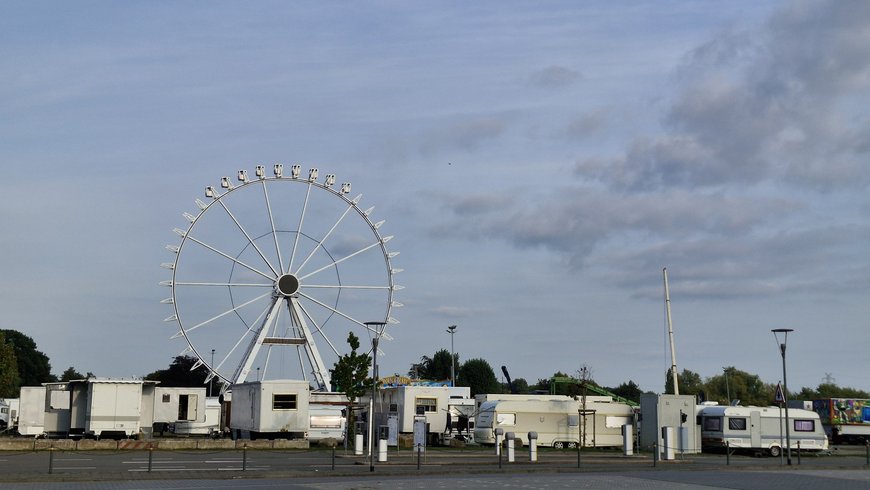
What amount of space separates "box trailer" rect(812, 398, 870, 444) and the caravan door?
70.3 feet

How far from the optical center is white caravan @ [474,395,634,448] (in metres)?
53.6

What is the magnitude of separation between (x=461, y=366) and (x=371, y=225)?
8731 cm

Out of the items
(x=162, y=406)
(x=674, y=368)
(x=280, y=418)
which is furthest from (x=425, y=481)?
(x=674, y=368)

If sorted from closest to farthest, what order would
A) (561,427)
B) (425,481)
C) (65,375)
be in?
(425,481)
(561,427)
(65,375)

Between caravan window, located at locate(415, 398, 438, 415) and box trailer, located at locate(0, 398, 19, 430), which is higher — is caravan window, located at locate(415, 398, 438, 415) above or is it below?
above

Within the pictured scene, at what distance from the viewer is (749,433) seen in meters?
52.3

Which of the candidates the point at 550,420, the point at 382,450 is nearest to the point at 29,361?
the point at 550,420

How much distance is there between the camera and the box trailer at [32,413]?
167ft

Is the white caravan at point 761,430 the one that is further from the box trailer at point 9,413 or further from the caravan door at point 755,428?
the box trailer at point 9,413

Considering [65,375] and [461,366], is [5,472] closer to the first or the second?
[461,366]

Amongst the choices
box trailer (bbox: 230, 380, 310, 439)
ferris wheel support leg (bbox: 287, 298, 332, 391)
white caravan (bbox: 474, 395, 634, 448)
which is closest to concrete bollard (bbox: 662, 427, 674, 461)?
white caravan (bbox: 474, 395, 634, 448)

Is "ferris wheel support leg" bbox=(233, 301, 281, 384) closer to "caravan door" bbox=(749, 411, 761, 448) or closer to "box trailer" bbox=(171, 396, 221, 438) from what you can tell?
"box trailer" bbox=(171, 396, 221, 438)

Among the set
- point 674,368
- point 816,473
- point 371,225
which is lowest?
point 816,473

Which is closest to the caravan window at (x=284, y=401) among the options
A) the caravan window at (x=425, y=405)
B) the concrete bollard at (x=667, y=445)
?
the caravan window at (x=425, y=405)
